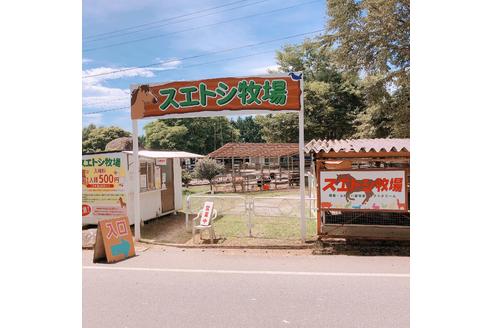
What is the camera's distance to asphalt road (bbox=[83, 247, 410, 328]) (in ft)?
13.5

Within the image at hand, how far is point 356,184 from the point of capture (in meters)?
7.53

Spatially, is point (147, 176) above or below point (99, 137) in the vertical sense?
below

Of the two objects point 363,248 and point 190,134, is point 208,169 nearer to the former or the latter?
point 363,248

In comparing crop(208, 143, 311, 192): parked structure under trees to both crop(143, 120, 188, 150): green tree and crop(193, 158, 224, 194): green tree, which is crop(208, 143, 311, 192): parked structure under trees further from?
crop(143, 120, 188, 150): green tree

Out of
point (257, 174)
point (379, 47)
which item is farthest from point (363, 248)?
point (257, 174)

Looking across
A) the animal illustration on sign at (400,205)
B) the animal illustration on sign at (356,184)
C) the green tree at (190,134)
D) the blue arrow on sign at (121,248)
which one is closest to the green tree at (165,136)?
the green tree at (190,134)

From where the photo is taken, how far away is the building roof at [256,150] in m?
27.1

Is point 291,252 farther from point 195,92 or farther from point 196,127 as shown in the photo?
point 196,127

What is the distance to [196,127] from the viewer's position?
155 ft

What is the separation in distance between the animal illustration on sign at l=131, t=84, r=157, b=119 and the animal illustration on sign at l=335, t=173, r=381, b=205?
5.25 metres

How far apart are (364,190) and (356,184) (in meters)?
0.21

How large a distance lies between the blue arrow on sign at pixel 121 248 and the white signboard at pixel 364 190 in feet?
14.4

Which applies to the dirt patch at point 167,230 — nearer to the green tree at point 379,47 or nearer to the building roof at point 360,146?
the building roof at point 360,146

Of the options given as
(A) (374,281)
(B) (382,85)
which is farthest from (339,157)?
(B) (382,85)
